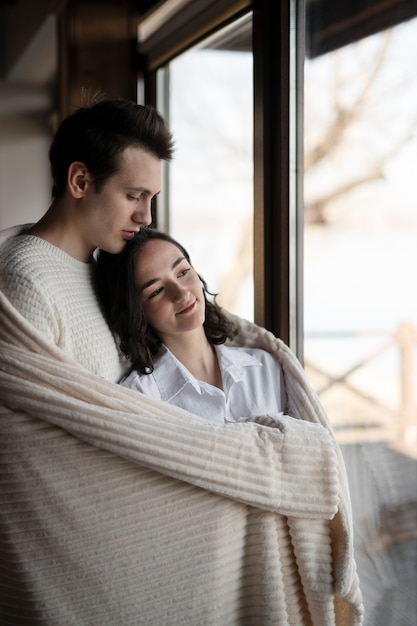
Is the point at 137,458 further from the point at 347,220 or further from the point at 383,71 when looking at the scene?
the point at 383,71

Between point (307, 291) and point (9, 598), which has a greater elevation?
point (307, 291)

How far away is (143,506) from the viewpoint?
1.36 meters

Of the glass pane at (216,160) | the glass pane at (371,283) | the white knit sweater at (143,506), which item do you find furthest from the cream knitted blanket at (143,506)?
the glass pane at (216,160)

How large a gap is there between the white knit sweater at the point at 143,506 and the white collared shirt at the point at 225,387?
17 cm

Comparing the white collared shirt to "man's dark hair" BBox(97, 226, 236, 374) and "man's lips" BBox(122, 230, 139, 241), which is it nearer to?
"man's dark hair" BBox(97, 226, 236, 374)

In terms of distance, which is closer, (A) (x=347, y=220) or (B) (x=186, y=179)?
(A) (x=347, y=220)

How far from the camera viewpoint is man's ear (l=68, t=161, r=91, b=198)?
158 cm

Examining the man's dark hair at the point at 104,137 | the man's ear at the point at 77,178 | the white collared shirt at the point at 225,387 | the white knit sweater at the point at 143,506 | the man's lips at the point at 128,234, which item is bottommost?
the white knit sweater at the point at 143,506

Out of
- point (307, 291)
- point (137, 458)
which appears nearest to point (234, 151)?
point (307, 291)

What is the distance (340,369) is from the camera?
5.80ft

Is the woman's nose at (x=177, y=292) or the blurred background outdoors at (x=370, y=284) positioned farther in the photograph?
the woman's nose at (x=177, y=292)

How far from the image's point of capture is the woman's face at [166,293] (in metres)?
1.62

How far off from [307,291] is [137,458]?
2.48ft

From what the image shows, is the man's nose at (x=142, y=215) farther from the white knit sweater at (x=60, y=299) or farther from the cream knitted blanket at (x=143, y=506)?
the cream knitted blanket at (x=143, y=506)
